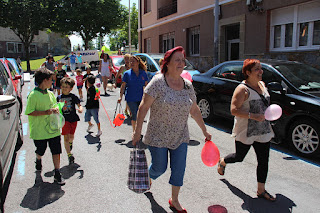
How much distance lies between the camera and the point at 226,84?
22.3 ft

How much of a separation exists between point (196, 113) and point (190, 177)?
136 cm

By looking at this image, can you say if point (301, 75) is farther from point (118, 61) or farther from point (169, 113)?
point (118, 61)

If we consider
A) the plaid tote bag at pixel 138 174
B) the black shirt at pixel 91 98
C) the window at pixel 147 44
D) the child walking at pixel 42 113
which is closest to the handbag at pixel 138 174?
the plaid tote bag at pixel 138 174

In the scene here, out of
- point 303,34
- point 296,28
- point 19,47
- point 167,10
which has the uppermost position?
point 167,10

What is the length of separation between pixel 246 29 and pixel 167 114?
1212cm

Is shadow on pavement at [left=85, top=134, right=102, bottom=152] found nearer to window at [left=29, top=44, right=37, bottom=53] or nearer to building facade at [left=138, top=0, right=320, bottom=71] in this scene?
building facade at [left=138, top=0, right=320, bottom=71]

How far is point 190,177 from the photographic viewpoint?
4.25m

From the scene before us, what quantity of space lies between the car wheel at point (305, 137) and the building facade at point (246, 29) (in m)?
6.66

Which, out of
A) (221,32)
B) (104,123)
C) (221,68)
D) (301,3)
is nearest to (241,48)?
(221,32)

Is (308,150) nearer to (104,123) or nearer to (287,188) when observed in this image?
(287,188)

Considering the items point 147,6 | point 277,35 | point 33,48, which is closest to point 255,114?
point 277,35

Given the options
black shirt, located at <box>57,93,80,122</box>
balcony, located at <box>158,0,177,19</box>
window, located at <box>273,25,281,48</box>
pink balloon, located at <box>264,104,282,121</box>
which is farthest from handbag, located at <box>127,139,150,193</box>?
balcony, located at <box>158,0,177,19</box>

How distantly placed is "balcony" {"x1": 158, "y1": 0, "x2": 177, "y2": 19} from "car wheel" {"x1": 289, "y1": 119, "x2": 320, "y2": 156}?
1770 cm

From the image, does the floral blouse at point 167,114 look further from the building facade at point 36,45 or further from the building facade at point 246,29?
the building facade at point 36,45
